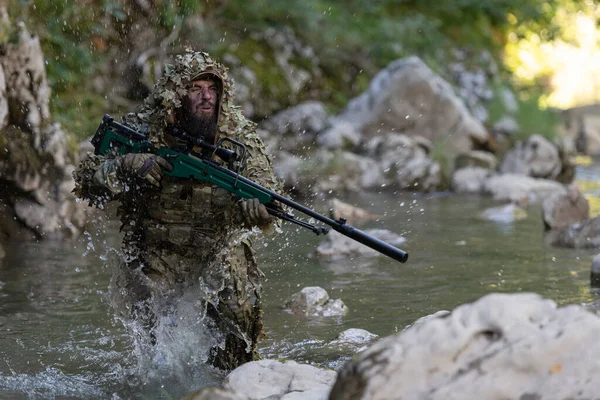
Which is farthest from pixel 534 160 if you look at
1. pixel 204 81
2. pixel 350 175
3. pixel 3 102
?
pixel 204 81

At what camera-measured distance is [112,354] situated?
587 cm

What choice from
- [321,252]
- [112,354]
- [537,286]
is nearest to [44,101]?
[321,252]

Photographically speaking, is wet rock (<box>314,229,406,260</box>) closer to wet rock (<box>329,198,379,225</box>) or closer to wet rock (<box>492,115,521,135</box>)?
wet rock (<box>329,198,379,225</box>)

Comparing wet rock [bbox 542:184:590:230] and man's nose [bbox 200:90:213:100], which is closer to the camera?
man's nose [bbox 200:90:213:100]

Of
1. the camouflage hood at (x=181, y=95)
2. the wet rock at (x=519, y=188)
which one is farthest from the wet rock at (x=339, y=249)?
the wet rock at (x=519, y=188)

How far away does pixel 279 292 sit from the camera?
7.71 meters

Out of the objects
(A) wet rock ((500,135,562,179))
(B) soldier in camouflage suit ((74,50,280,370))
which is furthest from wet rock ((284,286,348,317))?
(A) wet rock ((500,135,562,179))

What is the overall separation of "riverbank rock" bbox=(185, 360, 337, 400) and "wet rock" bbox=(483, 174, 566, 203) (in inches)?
377

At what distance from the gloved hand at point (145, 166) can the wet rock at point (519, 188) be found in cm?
934

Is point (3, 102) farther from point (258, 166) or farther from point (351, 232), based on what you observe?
point (351, 232)

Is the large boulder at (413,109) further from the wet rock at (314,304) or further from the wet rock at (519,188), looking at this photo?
the wet rock at (314,304)

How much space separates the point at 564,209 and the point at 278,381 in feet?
23.2

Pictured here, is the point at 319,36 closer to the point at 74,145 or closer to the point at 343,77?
the point at 343,77

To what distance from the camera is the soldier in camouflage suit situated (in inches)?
202
